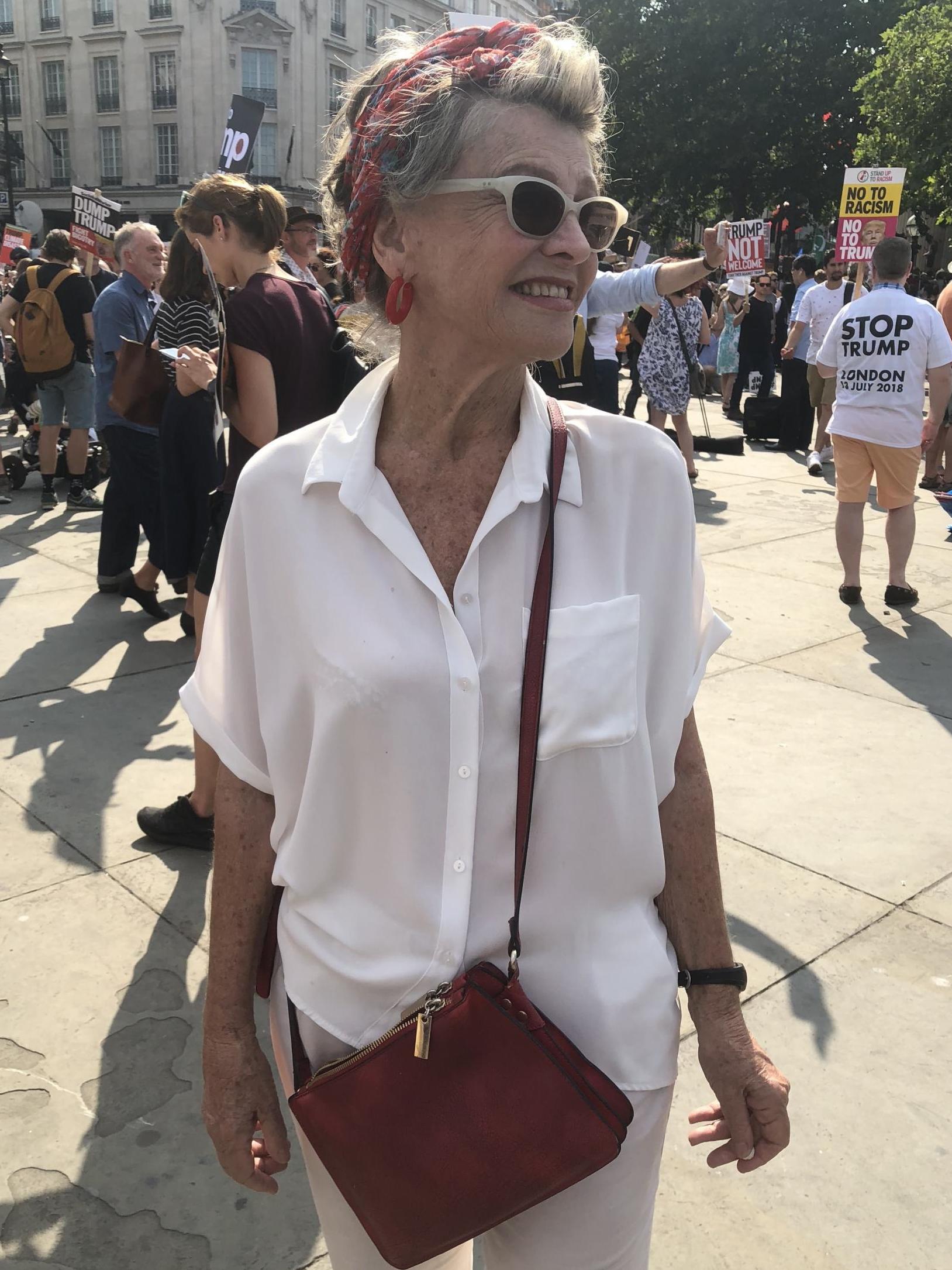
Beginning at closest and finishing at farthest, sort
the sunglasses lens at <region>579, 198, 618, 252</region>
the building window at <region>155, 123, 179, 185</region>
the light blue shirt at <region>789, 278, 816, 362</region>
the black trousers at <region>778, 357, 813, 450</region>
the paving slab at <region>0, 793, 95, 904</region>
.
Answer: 1. the sunglasses lens at <region>579, 198, 618, 252</region>
2. the paving slab at <region>0, 793, 95, 904</region>
3. the light blue shirt at <region>789, 278, 816, 362</region>
4. the black trousers at <region>778, 357, 813, 450</region>
5. the building window at <region>155, 123, 179, 185</region>

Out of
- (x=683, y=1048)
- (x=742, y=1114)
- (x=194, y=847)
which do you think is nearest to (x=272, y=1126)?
(x=742, y=1114)

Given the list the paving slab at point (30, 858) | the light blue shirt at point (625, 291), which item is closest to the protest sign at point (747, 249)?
the light blue shirt at point (625, 291)

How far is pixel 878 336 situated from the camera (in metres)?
6.88

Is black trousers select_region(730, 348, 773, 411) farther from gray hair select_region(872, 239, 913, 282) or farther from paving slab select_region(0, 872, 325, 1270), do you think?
paving slab select_region(0, 872, 325, 1270)

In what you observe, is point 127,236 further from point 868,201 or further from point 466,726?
point 868,201

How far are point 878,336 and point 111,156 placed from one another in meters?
55.1

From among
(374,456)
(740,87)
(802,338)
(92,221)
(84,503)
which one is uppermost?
(740,87)

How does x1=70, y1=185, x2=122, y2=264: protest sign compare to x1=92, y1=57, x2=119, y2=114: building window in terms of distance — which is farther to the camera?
x1=92, y1=57, x2=119, y2=114: building window

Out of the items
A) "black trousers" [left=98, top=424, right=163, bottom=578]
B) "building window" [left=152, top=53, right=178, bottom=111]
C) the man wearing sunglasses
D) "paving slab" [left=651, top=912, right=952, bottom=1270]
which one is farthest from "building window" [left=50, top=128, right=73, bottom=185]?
"paving slab" [left=651, top=912, right=952, bottom=1270]

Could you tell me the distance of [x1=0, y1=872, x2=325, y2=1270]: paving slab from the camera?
2.34 m

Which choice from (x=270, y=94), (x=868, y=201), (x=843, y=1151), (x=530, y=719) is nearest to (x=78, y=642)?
(x=843, y=1151)

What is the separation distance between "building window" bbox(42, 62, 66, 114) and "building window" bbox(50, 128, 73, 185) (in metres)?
1.02

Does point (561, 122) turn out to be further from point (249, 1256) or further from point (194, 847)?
point (194, 847)

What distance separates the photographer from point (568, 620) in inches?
55.1
